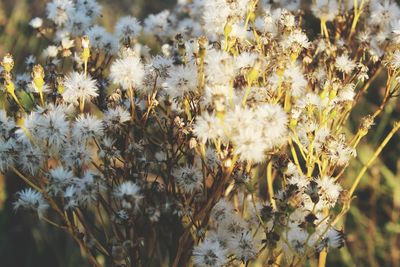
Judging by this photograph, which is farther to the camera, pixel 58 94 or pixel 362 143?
pixel 362 143

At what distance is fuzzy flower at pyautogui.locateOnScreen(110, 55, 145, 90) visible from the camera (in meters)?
1.35

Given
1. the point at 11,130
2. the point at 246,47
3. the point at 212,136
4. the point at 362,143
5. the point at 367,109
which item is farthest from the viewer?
the point at 367,109

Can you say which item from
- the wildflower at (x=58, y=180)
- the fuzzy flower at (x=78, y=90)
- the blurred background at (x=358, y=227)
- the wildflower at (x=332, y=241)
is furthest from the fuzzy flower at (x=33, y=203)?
the blurred background at (x=358, y=227)

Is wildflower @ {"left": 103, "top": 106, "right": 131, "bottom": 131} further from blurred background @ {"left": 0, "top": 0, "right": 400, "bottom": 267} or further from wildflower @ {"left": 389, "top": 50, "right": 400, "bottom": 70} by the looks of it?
blurred background @ {"left": 0, "top": 0, "right": 400, "bottom": 267}

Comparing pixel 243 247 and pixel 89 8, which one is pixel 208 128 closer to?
pixel 243 247

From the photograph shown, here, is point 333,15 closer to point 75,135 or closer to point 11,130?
point 75,135

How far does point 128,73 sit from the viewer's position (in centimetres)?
135

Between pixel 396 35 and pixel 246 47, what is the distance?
46cm

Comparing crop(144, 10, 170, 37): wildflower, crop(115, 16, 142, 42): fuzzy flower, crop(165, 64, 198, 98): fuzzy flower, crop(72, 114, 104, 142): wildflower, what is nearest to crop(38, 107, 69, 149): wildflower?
crop(72, 114, 104, 142): wildflower

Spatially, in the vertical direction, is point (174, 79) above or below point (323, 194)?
above

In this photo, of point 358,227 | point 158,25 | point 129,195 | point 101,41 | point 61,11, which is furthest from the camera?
point 358,227

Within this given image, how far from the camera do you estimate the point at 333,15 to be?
1.71 m

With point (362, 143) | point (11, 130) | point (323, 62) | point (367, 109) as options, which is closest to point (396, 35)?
point (323, 62)

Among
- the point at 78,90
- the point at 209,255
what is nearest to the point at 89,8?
the point at 78,90
